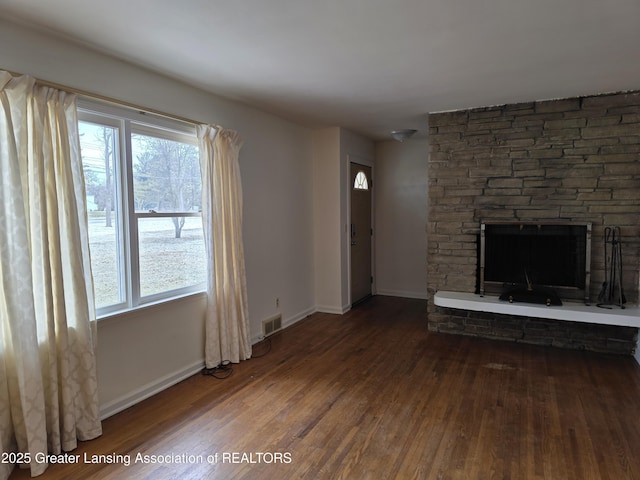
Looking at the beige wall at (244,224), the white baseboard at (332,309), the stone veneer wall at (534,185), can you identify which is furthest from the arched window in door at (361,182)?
the white baseboard at (332,309)

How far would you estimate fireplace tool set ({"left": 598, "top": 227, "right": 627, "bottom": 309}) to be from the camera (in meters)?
3.56

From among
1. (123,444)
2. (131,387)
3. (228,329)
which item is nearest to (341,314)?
(228,329)

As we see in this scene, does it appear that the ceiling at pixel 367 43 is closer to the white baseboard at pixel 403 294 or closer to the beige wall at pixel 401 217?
the beige wall at pixel 401 217

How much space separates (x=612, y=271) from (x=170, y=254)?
3923mm

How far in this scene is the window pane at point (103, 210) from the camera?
2.54 meters

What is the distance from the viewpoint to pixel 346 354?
12.2 feet

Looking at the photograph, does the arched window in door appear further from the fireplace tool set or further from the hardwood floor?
the fireplace tool set

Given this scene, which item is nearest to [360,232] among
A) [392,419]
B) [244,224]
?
[244,224]

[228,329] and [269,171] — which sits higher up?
[269,171]

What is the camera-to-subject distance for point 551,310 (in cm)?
350

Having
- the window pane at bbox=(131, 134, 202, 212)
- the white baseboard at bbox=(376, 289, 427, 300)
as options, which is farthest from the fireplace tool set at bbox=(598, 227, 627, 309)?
the window pane at bbox=(131, 134, 202, 212)

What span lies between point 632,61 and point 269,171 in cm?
316

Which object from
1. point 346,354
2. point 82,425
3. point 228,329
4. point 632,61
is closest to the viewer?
point 82,425

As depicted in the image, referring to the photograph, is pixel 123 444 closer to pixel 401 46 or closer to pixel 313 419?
pixel 313 419
